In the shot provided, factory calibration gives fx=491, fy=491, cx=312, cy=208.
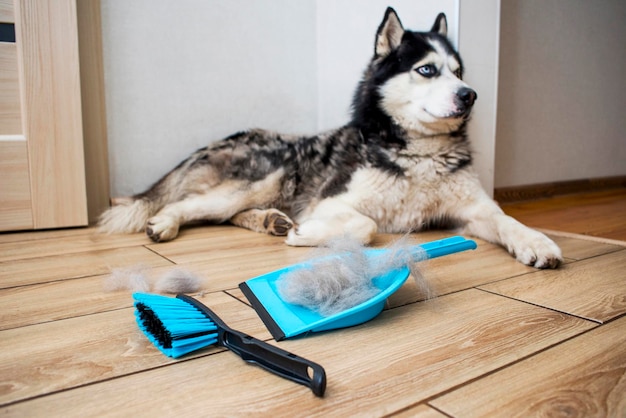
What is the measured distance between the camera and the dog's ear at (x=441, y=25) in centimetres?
209

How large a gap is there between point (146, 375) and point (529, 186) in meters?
2.81

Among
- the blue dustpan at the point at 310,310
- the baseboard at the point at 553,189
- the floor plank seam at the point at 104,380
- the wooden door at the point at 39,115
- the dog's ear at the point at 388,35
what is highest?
the dog's ear at the point at 388,35

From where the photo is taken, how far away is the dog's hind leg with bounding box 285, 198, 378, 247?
1.76m

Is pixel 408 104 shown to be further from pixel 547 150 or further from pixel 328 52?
pixel 547 150

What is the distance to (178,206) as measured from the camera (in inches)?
83.3

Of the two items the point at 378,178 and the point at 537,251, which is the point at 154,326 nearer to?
Answer: the point at 537,251

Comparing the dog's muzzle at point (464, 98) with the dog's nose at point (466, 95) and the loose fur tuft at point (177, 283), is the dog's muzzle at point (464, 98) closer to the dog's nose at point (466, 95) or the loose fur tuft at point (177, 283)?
the dog's nose at point (466, 95)

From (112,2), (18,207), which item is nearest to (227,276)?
(18,207)

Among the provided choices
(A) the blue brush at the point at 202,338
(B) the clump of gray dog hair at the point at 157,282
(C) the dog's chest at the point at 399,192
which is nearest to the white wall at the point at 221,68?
(C) the dog's chest at the point at 399,192

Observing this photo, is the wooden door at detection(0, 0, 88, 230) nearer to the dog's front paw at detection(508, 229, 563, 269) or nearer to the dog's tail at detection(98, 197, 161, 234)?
the dog's tail at detection(98, 197, 161, 234)

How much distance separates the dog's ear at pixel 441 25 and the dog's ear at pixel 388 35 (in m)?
0.19

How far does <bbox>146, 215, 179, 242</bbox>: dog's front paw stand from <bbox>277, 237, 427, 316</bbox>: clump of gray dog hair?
38.1 inches

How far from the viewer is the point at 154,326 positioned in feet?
3.02

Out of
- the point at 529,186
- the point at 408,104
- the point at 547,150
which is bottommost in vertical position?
the point at 529,186
